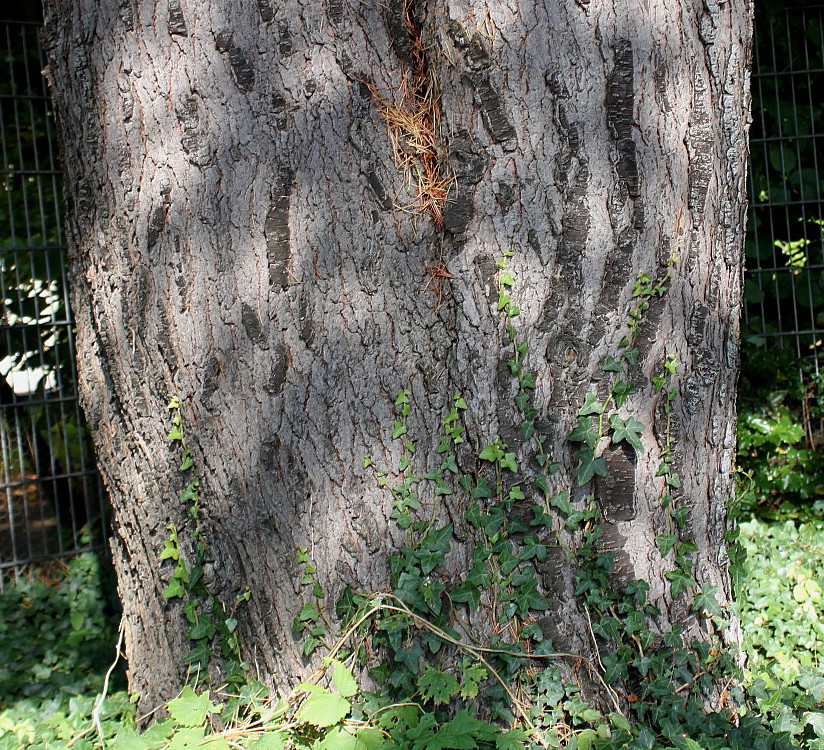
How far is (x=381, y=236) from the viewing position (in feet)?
6.87

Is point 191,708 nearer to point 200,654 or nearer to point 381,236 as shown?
point 200,654

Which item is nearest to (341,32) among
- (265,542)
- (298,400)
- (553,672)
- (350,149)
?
(350,149)

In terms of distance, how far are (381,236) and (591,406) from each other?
2.42 feet

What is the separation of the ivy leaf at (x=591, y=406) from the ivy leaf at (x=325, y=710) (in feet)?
3.22

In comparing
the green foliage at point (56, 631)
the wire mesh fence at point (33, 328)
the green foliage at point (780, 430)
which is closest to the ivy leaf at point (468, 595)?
the green foliage at point (56, 631)

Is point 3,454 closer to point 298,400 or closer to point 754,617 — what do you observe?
point 298,400

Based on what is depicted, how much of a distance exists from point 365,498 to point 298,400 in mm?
331

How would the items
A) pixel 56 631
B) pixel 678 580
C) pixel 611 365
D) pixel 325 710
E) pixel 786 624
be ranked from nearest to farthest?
pixel 325 710 < pixel 611 365 < pixel 678 580 < pixel 786 624 < pixel 56 631

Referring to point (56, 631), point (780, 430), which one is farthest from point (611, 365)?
point (56, 631)

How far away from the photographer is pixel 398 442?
2.13 m

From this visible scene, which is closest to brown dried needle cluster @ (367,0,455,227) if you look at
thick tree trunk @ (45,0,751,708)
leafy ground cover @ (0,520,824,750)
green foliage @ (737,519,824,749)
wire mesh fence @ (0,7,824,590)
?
thick tree trunk @ (45,0,751,708)

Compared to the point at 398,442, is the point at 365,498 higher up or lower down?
lower down

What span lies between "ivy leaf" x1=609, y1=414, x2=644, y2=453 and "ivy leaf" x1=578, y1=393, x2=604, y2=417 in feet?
0.14

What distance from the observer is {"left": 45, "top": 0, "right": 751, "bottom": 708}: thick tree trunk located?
2.02 meters
